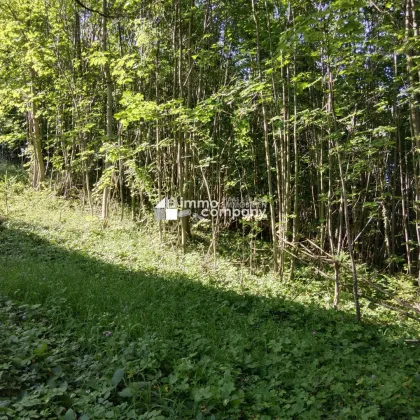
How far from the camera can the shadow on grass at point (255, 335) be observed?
2.40 metres

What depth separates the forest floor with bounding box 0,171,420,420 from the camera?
7.22 feet

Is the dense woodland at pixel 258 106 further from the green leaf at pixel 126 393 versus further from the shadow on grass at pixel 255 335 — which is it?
the green leaf at pixel 126 393

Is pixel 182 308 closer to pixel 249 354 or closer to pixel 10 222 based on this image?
pixel 249 354

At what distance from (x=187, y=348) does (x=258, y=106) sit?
6048 mm

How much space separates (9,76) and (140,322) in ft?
35.1

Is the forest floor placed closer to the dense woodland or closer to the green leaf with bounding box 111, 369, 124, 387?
the green leaf with bounding box 111, 369, 124, 387

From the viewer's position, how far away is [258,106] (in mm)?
7684

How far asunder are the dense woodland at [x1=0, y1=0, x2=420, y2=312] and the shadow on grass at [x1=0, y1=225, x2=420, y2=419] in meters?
0.86

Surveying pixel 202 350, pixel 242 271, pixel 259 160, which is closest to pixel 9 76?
pixel 259 160

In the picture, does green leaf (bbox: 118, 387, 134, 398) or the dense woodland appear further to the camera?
the dense woodland

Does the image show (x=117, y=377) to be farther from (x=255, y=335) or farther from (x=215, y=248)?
(x=215, y=248)

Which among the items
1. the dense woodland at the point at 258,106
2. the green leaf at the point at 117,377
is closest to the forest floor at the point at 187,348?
the green leaf at the point at 117,377

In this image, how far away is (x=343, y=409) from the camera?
2.19 meters

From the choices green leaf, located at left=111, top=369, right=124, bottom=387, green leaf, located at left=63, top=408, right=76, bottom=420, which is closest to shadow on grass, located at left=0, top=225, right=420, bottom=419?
green leaf, located at left=111, top=369, right=124, bottom=387
